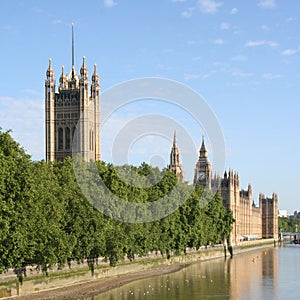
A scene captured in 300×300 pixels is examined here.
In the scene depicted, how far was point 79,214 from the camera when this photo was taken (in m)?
60.9

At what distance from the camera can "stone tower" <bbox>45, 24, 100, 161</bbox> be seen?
153375 mm

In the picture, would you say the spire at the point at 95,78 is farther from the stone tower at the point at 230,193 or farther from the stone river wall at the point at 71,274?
the stone river wall at the point at 71,274

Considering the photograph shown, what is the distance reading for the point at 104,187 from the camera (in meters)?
69.4

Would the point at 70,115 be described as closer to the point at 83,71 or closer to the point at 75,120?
the point at 75,120

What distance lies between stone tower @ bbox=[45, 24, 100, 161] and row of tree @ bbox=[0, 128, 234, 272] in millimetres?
57699

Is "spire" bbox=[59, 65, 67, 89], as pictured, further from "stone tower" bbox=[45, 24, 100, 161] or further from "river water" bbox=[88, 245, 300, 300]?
"river water" bbox=[88, 245, 300, 300]

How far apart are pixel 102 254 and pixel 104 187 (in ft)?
23.9

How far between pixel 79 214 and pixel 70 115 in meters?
97.1

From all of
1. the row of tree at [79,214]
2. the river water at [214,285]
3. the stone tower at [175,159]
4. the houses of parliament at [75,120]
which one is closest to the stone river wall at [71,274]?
the row of tree at [79,214]

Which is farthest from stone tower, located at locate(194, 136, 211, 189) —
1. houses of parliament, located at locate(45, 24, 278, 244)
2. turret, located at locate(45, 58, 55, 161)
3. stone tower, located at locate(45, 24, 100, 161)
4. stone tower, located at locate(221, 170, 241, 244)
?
turret, located at locate(45, 58, 55, 161)

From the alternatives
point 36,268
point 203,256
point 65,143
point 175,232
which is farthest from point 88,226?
point 65,143

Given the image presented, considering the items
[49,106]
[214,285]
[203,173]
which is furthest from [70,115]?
[214,285]

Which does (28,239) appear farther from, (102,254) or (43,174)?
(102,254)

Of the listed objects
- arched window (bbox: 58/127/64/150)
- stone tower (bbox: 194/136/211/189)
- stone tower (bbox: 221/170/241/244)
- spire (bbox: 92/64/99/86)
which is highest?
spire (bbox: 92/64/99/86)
